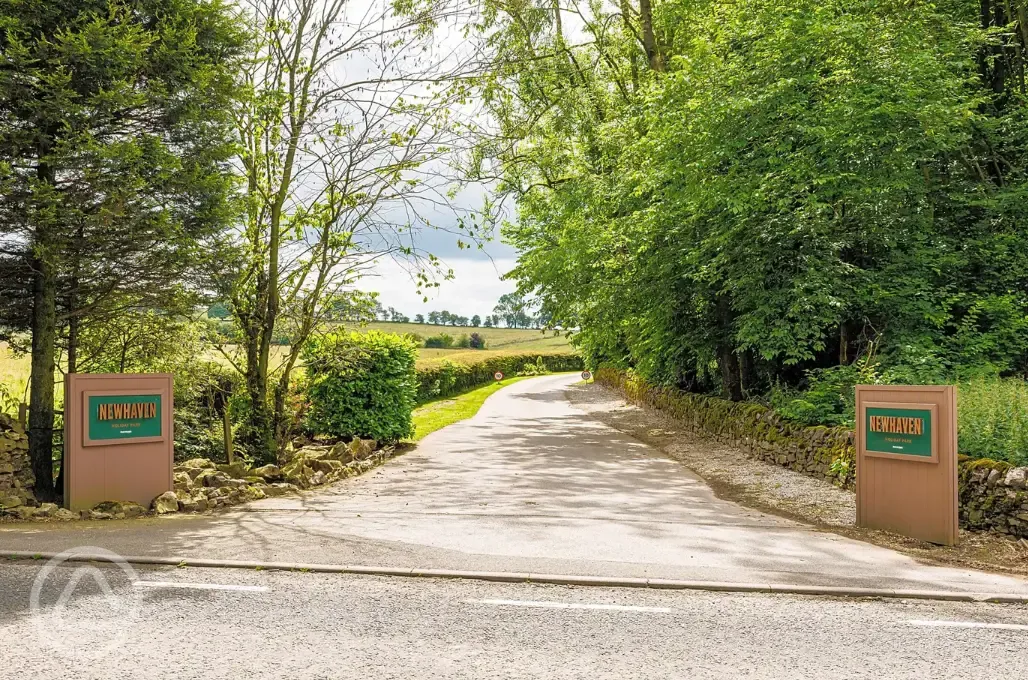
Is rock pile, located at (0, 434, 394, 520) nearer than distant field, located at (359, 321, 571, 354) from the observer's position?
Yes

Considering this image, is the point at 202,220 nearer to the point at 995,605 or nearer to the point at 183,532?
the point at 183,532

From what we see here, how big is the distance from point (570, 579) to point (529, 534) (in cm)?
183

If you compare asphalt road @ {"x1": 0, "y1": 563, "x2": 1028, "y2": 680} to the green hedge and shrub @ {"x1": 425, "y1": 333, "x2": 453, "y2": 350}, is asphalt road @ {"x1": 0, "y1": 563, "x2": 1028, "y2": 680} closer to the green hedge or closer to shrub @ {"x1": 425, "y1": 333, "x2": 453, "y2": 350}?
the green hedge

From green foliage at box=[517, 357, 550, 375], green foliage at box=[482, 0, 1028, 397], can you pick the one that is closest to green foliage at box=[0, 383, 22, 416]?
green foliage at box=[482, 0, 1028, 397]

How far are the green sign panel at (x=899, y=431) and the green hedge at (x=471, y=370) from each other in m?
12.5

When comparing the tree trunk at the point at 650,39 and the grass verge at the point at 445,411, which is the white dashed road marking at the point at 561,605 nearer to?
the grass verge at the point at 445,411

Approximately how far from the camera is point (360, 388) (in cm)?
1513

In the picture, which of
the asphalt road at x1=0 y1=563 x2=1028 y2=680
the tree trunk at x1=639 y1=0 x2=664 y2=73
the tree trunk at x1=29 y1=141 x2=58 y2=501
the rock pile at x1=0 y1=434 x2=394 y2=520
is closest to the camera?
the asphalt road at x1=0 y1=563 x2=1028 y2=680

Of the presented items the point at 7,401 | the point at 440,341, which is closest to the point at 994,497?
the point at 7,401

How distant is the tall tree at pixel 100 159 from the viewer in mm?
8445

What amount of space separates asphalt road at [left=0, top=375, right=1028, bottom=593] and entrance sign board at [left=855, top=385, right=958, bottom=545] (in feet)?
2.32

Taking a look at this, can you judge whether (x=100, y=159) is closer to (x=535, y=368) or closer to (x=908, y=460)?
(x=908, y=460)

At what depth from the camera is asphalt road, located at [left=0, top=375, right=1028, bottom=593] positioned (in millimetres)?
6781

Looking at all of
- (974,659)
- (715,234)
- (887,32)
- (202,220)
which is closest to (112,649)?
(974,659)
